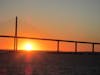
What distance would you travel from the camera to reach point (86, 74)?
15000 mm

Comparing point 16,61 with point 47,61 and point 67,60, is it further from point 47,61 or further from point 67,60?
point 67,60

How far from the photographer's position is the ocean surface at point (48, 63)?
12.3 m

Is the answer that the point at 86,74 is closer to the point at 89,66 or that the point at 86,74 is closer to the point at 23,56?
the point at 89,66

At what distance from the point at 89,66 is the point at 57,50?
1.66 meters

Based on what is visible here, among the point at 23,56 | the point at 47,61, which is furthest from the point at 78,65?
the point at 23,56

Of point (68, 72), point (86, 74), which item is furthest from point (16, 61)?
point (86, 74)

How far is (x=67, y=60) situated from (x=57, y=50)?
0.61m

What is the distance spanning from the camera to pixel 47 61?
13516mm

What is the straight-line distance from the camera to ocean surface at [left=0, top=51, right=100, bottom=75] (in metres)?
12.3

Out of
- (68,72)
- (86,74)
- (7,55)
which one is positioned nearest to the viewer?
(7,55)

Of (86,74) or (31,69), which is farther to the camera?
(86,74)

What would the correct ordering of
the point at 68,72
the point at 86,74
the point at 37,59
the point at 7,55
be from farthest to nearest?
the point at 86,74 → the point at 68,72 → the point at 37,59 → the point at 7,55

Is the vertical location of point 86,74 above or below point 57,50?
below

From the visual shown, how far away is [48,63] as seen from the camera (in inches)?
533
